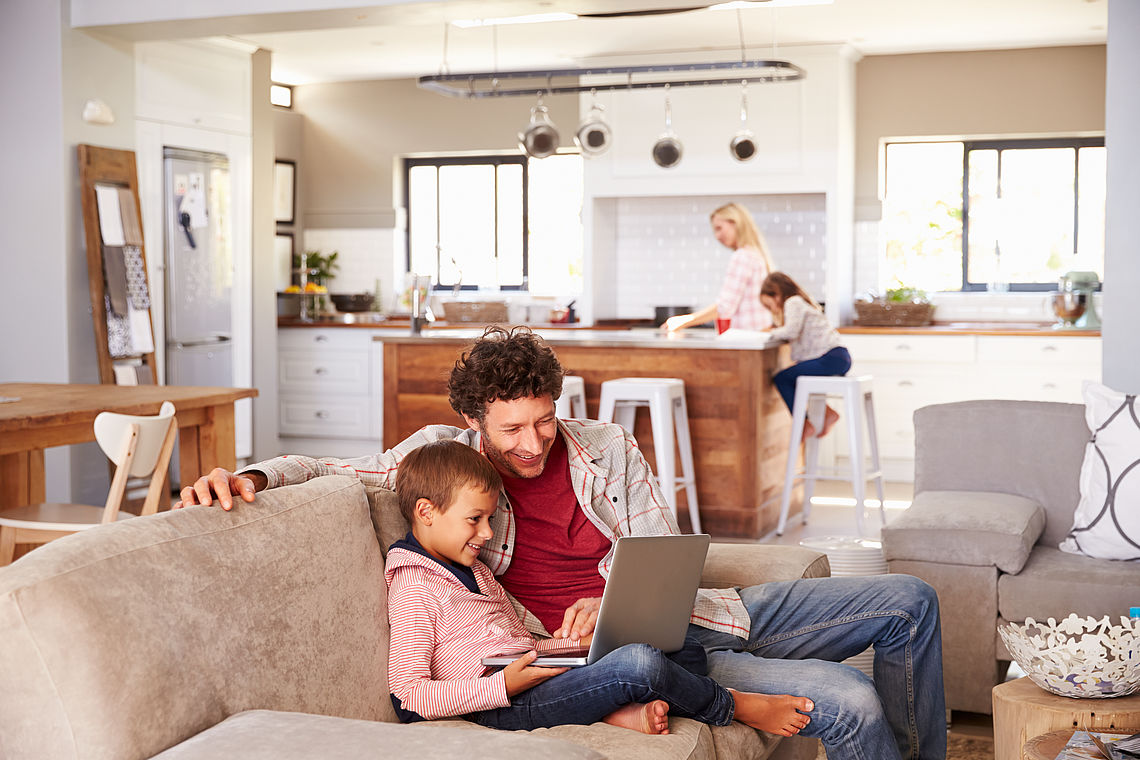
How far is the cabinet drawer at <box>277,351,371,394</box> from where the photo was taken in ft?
25.8

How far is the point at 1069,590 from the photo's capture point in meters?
3.12

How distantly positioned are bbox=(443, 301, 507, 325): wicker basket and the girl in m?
2.65

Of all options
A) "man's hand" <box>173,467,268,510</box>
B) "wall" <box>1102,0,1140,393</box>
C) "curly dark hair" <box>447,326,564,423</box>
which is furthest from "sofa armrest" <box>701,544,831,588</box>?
"wall" <box>1102,0,1140,393</box>

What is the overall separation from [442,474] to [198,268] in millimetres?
4847

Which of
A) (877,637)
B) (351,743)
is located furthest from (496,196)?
(351,743)

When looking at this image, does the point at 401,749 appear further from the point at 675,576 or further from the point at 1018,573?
the point at 1018,573

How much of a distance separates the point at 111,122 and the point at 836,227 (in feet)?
13.2

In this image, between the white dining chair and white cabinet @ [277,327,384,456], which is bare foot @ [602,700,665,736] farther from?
white cabinet @ [277,327,384,456]

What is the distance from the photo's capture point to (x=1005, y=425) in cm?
366

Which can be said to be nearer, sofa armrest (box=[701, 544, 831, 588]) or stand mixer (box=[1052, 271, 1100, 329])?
sofa armrest (box=[701, 544, 831, 588])

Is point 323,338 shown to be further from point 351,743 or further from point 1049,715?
point 351,743

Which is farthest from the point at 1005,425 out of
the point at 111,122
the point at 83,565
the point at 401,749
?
the point at 111,122

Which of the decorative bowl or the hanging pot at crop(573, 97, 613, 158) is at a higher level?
the hanging pot at crop(573, 97, 613, 158)

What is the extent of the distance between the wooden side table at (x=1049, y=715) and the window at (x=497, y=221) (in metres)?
6.26
